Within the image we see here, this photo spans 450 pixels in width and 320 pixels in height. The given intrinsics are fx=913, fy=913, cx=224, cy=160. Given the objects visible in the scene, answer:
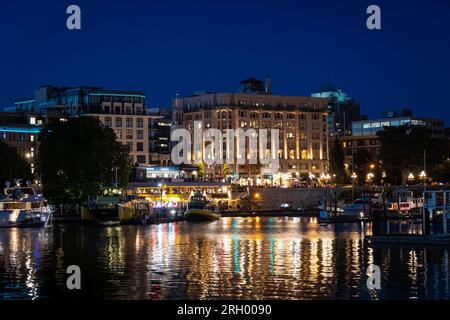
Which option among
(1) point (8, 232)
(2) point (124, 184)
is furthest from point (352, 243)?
(2) point (124, 184)

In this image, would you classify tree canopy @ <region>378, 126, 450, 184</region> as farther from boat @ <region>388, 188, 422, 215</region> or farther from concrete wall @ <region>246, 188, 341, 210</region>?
boat @ <region>388, 188, 422, 215</region>

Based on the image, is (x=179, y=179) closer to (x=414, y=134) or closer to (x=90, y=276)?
(x=414, y=134)

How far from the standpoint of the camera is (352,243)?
3167 inches

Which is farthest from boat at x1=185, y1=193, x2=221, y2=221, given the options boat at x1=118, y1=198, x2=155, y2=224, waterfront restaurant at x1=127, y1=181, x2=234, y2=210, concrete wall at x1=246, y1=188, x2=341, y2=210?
concrete wall at x1=246, y1=188, x2=341, y2=210

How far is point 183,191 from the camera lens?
186125 millimetres

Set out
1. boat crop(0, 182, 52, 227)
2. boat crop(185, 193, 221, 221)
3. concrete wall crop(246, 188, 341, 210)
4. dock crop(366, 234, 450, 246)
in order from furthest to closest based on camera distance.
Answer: concrete wall crop(246, 188, 341, 210)
boat crop(185, 193, 221, 221)
boat crop(0, 182, 52, 227)
dock crop(366, 234, 450, 246)

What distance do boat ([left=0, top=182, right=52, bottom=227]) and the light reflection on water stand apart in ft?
77.5

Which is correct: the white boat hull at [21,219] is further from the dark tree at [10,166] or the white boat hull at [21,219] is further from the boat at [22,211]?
the dark tree at [10,166]

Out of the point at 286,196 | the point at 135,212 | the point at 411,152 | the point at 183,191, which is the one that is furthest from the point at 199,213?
the point at 411,152

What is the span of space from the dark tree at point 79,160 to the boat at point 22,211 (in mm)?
13725

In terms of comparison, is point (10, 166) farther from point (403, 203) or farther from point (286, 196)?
point (403, 203)

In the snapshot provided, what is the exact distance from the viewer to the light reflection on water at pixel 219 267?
159ft

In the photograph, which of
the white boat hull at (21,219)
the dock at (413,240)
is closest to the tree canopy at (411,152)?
the white boat hull at (21,219)

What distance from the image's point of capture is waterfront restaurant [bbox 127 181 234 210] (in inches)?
6816
